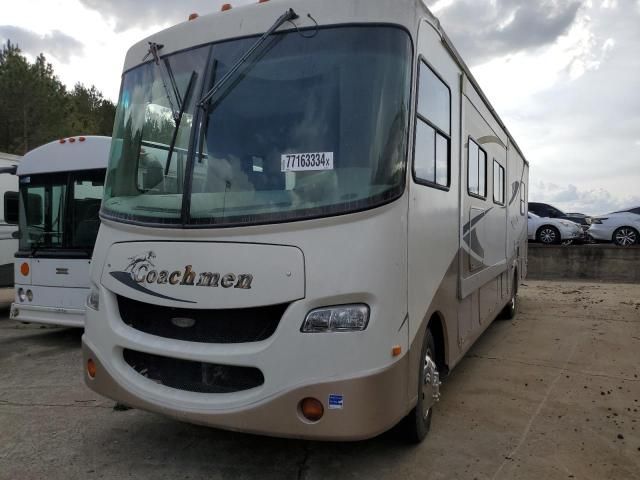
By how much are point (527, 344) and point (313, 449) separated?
4.55 m

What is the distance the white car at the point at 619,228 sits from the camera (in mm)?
17547

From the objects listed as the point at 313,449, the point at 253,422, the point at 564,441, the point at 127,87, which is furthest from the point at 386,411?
the point at 127,87

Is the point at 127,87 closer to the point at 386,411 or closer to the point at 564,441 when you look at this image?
the point at 386,411

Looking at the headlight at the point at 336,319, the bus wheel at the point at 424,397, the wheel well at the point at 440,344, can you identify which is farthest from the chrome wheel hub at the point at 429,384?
the headlight at the point at 336,319

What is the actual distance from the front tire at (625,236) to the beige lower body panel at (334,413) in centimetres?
1713

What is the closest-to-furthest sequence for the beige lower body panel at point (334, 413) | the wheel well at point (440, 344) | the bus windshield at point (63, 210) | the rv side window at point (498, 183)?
the beige lower body panel at point (334, 413), the wheel well at point (440, 344), the rv side window at point (498, 183), the bus windshield at point (63, 210)

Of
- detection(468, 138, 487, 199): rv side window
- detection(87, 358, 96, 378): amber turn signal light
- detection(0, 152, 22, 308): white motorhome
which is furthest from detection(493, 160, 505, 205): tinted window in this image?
detection(0, 152, 22, 308): white motorhome

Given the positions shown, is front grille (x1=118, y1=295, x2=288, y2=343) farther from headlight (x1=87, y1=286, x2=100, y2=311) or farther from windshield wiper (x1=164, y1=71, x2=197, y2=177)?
windshield wiper (x1=164, y1=71, x2=197, y2=177)

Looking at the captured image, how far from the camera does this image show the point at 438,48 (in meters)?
4.02

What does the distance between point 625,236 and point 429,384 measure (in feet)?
54.5

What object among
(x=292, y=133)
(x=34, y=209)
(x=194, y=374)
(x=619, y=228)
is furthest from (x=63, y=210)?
(x=619, y=228)

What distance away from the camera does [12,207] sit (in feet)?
25.9

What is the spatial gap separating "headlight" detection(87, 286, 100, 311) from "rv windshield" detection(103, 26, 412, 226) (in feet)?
1.78

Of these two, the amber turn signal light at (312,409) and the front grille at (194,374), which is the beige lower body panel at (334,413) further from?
the front grille at (194,374)
